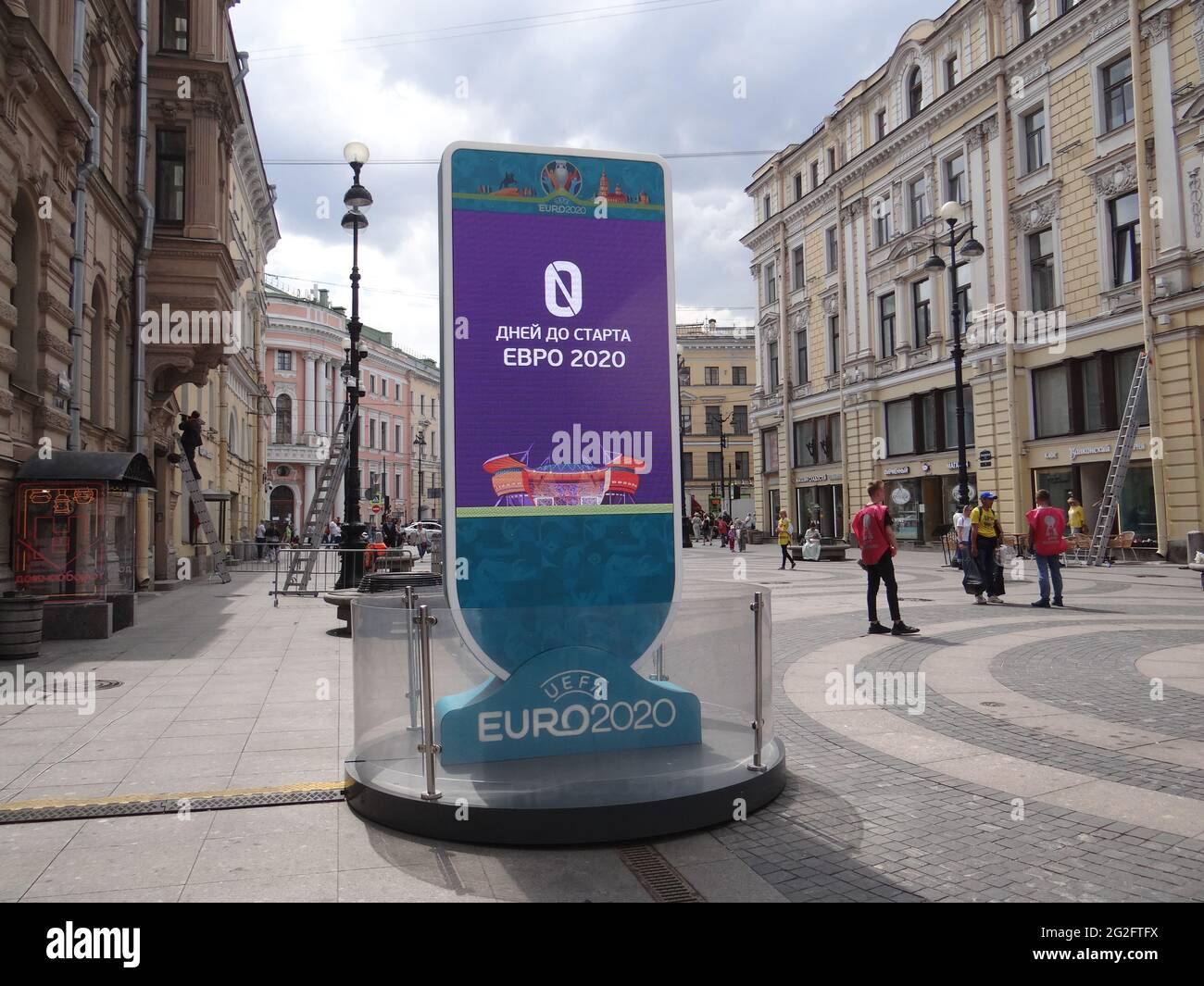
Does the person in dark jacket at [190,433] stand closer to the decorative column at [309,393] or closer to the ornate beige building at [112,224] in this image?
the ornate beige building at [112,224]

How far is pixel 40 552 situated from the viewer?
12.3 meters

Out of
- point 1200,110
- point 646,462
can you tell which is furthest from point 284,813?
point 1200,110

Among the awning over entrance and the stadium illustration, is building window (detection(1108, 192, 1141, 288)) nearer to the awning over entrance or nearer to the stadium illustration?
the stadium illustration

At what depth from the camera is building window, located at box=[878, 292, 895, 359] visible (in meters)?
35.9

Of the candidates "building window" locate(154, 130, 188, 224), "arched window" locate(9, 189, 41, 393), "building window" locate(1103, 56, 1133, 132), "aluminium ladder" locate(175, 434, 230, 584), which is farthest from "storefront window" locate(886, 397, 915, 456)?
"arched window" locate(9, 189, 41, 393)

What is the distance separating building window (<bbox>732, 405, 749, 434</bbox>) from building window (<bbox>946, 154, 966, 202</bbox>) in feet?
142

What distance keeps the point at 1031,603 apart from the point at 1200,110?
15808 millimetres

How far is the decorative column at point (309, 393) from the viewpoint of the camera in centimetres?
6469

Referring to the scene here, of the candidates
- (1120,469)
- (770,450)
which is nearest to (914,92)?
(770,450)

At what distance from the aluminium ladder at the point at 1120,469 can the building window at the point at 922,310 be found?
1021cm

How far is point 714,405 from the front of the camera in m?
75.0

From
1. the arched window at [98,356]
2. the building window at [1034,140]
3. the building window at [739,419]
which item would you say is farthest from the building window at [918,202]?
the building window at [739,419]

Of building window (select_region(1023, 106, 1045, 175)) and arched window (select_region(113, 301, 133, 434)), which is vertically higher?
building window (select_region(1023, 106, 1045, 175))

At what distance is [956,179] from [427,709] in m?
33.0
